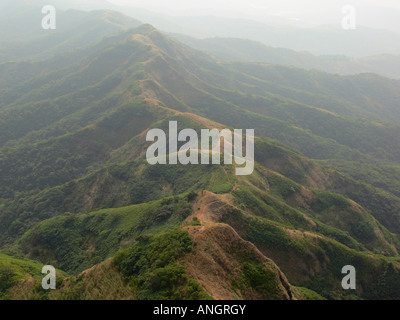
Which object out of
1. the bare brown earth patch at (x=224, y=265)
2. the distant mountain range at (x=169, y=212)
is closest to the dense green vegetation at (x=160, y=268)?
the distant mountain range at (x=169, y=212)

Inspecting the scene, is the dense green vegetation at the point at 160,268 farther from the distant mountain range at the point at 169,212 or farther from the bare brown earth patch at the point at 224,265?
the bare brown earth patch at the point at 224,265

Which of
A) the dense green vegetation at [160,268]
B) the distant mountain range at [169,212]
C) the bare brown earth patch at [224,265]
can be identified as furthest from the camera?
the distant mountain range at [169,212]

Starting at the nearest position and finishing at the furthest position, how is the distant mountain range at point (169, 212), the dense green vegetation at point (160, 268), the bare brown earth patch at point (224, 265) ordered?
the dense green vegetation at point (160, 268) → the bare brown earth patch at point (224, 265) → the distant mountain range at point (169, 212)

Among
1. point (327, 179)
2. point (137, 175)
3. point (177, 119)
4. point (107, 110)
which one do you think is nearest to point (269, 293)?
point (137, 175)

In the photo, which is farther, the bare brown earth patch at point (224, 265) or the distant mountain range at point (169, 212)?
the distant mountain range at point (169, 212)

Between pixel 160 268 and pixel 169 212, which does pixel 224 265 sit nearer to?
pixel 160 268

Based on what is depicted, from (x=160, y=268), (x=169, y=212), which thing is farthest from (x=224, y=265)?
(x=169, y=212)

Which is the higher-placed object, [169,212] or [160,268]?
[160,268]

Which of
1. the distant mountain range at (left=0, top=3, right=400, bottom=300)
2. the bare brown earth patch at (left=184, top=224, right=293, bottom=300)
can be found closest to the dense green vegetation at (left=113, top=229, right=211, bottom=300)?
the distant mountain range at (left=0, top=3, right=400, bottom=300)

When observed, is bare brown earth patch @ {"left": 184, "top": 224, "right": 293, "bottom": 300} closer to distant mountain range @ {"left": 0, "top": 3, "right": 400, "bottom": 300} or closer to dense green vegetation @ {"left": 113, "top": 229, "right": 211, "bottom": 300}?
distant mountain range @ {"left": 0, "top": 3, "right": 400, "bottom": 300}

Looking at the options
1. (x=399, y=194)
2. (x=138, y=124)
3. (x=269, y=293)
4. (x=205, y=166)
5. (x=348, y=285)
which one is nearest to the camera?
(x=269, y=293)
